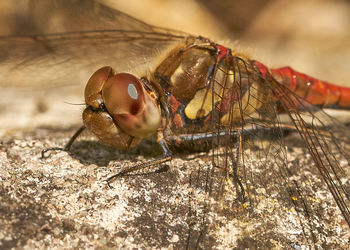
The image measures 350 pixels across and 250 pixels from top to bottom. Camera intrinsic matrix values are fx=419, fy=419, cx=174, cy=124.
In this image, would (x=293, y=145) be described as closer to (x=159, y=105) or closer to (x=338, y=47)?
(x=159, y=105)

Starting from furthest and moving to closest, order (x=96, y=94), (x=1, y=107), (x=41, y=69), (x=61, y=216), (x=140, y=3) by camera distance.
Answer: (x=140, y=3)
(x=1, y=107)
(x=41, y=69)
(x=96, y=94)
(x=61, y=216)

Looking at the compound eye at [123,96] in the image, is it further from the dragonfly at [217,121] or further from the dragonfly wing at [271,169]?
the dragonfly wing at [271,169]

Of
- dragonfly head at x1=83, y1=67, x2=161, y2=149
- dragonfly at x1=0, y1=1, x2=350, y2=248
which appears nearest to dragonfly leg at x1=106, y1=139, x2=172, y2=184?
dragonfly at x1=0, y1=1, x2=350, y2=248

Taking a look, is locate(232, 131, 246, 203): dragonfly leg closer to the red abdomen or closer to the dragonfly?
the dragonfly

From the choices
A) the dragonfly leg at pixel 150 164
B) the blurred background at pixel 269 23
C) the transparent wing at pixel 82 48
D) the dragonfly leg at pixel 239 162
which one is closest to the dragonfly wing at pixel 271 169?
the dragonfly leg at pixel 239 162

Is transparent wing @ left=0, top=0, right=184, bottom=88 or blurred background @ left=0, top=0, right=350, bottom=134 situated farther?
blurred background @ left=0, top=0, right=350, bottom=134

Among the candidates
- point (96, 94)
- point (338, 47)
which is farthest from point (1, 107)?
point (338, 47)
